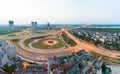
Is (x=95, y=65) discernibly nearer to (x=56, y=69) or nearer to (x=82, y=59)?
(x=82, y=59)

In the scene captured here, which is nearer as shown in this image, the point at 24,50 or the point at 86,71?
the point at 86,71

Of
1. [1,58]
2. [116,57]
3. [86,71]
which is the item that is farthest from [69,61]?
[116,57]

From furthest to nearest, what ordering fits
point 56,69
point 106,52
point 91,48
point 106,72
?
point 91,48, point 106,52, point 106,72, point 56,69

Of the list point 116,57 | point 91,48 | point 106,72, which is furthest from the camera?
point 91,48

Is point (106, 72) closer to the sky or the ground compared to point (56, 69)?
closer to the ground

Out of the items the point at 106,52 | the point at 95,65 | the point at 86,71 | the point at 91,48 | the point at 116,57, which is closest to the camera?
the point at 86,71

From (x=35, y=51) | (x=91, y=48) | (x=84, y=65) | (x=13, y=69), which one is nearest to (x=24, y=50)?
(x=35, y=51)

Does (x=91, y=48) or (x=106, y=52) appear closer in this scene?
(x=106, y=52)

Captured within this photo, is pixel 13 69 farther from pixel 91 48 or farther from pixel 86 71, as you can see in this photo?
pixel 91 48

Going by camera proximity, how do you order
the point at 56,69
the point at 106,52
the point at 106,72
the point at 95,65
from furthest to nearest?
the point at 106,52 → the point at 106,72 → the point at 95,65 → the point at 56,69
